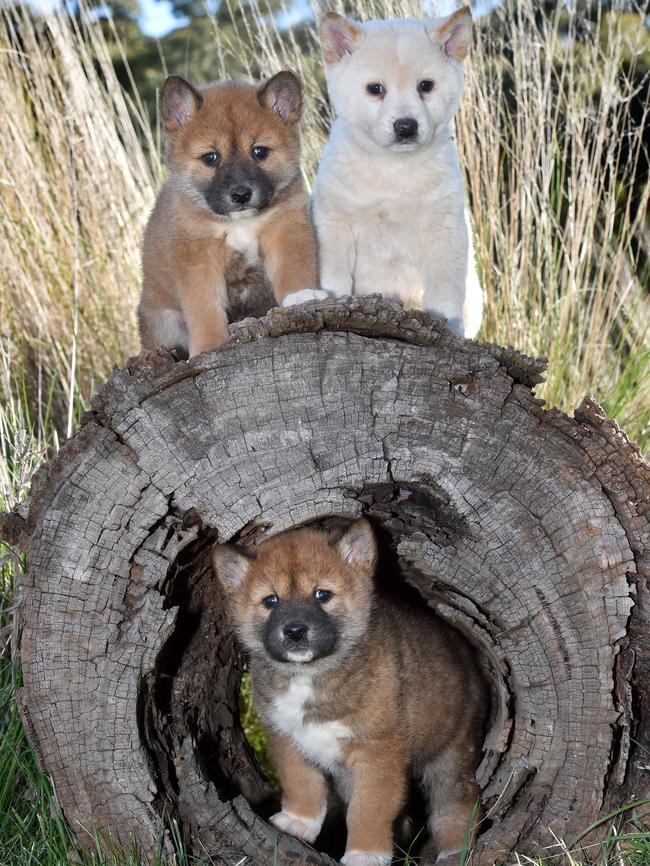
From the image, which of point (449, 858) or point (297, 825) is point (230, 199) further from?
point (449, 858)

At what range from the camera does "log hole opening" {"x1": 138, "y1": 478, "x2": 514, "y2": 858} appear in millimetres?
3406

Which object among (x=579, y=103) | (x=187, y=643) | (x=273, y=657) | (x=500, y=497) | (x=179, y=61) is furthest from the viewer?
(x=179, y=61)

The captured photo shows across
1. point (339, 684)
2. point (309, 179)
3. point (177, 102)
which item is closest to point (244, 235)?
point (177, 102)

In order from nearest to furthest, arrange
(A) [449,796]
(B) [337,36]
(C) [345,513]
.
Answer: (C) [345,513] → (A) [449,796] → (B) [337,36]

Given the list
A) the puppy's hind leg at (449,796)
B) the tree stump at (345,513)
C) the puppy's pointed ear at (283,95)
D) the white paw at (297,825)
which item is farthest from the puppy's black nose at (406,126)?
the white paw at (297,825)

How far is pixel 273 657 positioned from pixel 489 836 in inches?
36.8

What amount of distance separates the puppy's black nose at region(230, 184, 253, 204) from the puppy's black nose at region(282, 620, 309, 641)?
4.95ft

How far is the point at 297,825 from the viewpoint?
389 cm

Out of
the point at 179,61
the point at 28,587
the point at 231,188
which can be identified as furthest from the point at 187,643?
the point at 179,61

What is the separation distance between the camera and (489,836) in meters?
3.40

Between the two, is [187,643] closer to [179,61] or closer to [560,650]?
[560,650]

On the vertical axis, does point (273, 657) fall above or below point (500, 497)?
below

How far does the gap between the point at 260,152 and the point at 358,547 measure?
1.51 metres

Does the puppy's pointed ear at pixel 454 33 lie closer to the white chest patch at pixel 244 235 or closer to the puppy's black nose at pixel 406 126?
the puppy's black nose at pixel 406 126
